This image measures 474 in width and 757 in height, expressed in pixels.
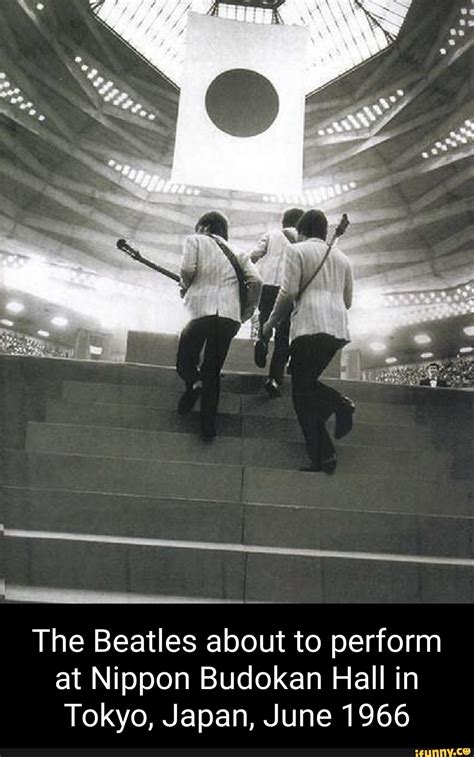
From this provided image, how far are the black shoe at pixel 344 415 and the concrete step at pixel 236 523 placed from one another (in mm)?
781

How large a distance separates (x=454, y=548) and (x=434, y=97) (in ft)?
65.0

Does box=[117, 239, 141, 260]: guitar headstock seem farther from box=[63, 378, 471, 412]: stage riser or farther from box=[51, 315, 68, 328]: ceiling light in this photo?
box=[51, 315, 68, 328]: ceiling light

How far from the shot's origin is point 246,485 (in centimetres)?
374

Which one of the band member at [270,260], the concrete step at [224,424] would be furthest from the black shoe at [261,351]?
the concrete step at [224,424]

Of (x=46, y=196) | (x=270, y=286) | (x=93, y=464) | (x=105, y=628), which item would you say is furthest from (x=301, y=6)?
(x=105, y=628)

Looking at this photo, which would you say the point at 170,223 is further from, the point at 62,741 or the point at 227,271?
the point at 62,741

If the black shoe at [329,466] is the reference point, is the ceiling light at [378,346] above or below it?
above

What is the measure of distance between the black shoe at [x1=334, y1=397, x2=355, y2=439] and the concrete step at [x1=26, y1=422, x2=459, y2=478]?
28cm

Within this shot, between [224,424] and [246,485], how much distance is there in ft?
3.09

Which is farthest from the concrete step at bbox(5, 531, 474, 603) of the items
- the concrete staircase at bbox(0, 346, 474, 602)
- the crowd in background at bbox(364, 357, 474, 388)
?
the crowd in background at bbox(364, 357, 474, 388)

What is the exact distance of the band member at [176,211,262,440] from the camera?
4191 millimetres

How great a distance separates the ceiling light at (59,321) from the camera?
24.5m

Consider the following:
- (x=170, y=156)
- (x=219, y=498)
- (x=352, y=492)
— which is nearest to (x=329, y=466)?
(x=352, y=492)

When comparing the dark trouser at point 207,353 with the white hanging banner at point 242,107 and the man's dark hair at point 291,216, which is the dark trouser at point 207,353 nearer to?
the man's dark hair at point 291,216
